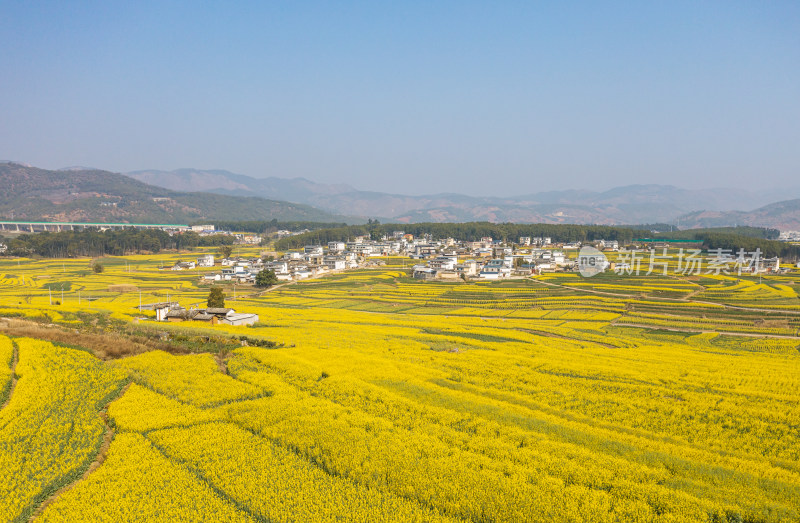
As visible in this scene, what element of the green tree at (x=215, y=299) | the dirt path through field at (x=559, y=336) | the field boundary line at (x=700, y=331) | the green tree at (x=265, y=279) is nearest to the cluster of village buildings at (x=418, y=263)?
the green tree at (x=265, y=279)

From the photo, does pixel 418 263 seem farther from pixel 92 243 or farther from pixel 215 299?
pixel 92 243

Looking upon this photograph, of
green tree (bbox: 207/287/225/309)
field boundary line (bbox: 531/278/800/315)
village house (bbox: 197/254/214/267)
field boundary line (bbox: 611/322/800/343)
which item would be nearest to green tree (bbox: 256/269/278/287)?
green tree (bbox: 207/287/225/309)

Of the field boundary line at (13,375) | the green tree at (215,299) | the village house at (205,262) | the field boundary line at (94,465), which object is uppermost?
the field boundary line at (94,465)

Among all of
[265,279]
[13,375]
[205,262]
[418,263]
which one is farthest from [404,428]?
[205,262]

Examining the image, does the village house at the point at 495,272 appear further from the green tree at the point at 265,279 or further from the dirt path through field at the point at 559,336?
the dirt path through field at the point at 559,336

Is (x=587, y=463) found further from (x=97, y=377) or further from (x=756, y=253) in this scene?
(x=756, y=253)

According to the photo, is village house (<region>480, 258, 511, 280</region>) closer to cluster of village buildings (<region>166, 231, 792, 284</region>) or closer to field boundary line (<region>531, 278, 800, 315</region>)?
cluster of village buildings (<region>166, 231, 792, 284</region>)

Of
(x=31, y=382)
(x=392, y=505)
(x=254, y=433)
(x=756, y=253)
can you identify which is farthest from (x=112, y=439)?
(x=756, y=253)

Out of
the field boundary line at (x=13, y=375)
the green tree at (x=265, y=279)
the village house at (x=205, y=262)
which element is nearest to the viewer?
the field boundary line at (x=13, y=375)

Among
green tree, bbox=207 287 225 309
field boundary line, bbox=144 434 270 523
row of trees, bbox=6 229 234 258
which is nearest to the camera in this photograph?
field boundary line, bbox=144 434 270 523
